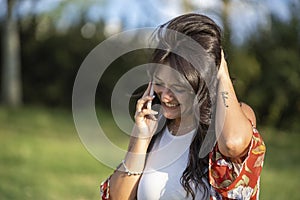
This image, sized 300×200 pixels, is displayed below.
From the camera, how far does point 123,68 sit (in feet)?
44.9

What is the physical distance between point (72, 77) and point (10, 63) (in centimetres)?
153

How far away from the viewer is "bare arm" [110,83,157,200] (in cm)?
215

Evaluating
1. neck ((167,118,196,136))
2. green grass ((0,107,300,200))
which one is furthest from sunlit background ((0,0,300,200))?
neck ((167,118,196,136))

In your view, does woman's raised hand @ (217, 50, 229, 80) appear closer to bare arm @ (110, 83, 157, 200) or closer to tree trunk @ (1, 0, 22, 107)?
bare arm @ (110, 83, 157, 200)

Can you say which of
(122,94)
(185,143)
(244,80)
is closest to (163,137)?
(185,143)

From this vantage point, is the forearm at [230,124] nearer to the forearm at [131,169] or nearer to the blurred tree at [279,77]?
the forearm at [131,169]

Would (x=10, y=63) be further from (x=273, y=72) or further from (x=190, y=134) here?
(x=190, y=134)

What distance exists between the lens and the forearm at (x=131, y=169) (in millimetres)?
2193

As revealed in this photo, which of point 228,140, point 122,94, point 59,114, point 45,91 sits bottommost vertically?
point 228,140

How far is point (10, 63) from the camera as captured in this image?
14898 millimetres

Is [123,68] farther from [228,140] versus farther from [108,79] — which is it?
[228,140]

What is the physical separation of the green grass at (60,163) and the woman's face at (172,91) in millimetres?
3553

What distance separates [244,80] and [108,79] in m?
3.47

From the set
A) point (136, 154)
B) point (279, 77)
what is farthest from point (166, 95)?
point (279, 77)
